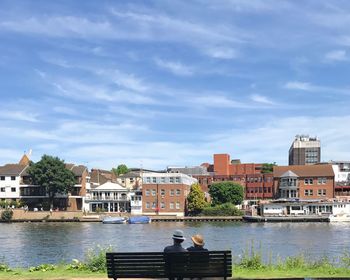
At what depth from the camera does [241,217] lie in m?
107

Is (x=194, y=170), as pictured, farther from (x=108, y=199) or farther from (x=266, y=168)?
(x=108, y=199)

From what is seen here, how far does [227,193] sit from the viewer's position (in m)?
119

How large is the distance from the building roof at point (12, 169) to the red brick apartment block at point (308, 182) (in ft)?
194

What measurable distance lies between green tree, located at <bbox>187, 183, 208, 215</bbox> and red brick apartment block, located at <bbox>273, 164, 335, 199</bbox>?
21031mm

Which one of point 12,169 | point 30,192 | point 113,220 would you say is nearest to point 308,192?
point 113,220

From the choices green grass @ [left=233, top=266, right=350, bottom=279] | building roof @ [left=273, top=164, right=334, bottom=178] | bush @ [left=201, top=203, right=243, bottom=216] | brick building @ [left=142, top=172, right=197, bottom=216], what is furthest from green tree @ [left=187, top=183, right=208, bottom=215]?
green grass @ [left=233, top=266, right=350, bottom=279]

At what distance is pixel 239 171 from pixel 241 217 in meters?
47.5

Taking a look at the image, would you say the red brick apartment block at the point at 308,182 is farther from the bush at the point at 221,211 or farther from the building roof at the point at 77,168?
the building roof at the point at 77,168

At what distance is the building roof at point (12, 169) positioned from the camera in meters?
119

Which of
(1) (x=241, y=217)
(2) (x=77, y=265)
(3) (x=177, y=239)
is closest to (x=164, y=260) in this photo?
(3) (x=177, y=239)

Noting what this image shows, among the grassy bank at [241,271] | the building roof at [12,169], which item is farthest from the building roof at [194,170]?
the grassy bank at [241,271]

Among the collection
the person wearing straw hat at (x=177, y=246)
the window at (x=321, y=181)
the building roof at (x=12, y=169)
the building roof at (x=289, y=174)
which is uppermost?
the building roof at (x=12, y=169)

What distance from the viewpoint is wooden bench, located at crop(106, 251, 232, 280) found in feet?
41.8

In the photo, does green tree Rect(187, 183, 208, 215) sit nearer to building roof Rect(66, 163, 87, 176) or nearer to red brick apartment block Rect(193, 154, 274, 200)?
red brick apartment block Rect(193, 154, 274, 200)
